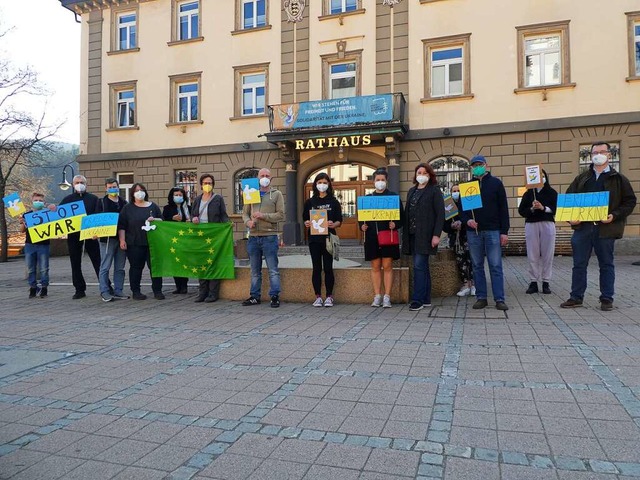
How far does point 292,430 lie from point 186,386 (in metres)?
1.24

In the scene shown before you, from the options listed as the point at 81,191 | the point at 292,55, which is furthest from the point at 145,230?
the point at 292,55

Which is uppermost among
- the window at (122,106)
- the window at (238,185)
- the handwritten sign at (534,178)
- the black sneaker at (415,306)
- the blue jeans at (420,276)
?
the window at (122,106)

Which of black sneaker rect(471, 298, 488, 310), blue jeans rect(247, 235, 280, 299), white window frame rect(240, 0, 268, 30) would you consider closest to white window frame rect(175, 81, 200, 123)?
white window frame rect(240, 0, 268, 30)

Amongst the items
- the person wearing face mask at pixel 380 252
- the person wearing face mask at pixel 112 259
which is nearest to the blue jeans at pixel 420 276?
the person wearing face mask at pixel 380 252

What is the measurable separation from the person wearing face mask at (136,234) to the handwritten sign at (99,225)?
0.15m

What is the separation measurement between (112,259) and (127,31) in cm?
1814

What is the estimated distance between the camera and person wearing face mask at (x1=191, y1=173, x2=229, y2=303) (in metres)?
8.20

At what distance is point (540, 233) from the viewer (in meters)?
8.05

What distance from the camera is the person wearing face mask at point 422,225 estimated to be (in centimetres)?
688

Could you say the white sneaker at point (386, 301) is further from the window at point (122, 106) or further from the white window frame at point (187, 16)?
the window at point (122, 106)

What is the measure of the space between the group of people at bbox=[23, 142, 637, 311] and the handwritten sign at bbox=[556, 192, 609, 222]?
0.33 ft

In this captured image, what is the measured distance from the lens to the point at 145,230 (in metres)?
8.47

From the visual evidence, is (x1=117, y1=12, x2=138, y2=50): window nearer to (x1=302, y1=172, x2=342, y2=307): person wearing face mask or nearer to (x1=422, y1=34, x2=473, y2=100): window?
(x1=422, y1=34, x2=473, y2=100): window

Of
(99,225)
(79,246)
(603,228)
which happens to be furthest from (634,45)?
(79,246)
